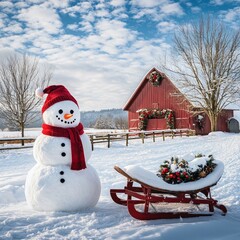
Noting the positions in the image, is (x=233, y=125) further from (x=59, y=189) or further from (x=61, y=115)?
(x=59, y=189)

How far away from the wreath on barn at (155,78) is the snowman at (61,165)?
2397cm

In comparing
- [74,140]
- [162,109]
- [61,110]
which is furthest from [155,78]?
[74,140]

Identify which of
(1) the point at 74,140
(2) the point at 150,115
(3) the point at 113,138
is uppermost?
(2) the point at 150,115

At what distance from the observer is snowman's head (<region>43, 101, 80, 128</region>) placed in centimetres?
568

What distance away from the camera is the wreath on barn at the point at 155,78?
95.8 ft

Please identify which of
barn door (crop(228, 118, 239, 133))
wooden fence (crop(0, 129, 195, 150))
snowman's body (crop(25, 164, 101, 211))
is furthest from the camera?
barn door (crop(228, 118, 239, 133))

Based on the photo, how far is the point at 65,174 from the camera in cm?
540

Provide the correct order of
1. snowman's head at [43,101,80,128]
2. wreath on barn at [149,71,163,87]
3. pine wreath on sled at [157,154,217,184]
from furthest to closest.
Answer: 1. wreath on barn at [149,71,163,87]
2. snowman's head at [43,101,80,128]
3. pine wreath on sled at [157,154,217,184]

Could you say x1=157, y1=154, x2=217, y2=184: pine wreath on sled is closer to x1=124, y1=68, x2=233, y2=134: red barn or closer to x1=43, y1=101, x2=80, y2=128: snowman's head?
x1=43, y1=101, x2=80, y2=128: snowman's head

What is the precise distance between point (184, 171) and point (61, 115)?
2.44 metres

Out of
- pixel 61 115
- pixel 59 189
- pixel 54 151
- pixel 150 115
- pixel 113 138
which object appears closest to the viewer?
pixel 59 189

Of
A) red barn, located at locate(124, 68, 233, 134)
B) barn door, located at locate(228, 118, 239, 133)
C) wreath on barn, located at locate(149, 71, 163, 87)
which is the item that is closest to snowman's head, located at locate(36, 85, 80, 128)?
red barn, located at locate(124, 68, 233, 134)

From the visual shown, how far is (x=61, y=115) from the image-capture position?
568 centimetres

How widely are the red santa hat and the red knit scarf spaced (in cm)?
43
